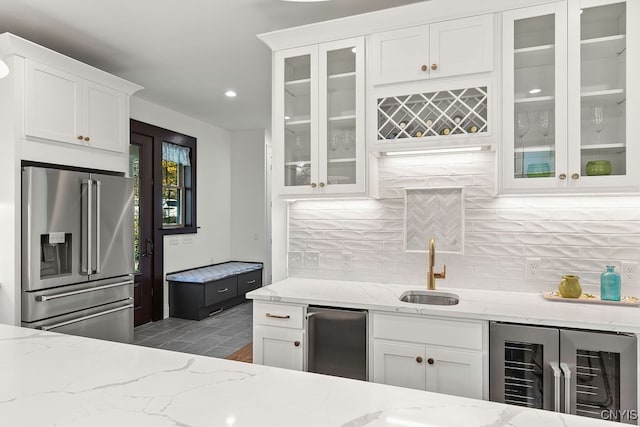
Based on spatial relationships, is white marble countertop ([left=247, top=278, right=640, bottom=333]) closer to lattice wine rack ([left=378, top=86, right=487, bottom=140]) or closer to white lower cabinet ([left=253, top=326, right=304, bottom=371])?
white lower cabinet ([left=253, top=326, right=304, bottom=371])

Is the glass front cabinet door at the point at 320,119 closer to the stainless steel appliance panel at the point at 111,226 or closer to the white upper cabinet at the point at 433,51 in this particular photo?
the white upper cabinet at the point at 433,51

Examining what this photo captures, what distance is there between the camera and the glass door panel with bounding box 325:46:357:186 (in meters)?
2.57

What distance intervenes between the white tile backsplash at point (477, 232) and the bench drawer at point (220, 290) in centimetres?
241

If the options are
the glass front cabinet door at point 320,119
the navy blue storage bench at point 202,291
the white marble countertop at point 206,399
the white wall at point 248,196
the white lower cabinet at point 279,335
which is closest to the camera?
the white marble countertop at point 206,399

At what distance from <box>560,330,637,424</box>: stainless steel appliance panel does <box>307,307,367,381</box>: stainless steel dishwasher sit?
96 centimetres

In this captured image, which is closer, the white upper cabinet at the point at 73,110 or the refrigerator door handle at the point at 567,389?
the refrigerator door handle at the point at 567,389

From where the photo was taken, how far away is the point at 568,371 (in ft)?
5.94

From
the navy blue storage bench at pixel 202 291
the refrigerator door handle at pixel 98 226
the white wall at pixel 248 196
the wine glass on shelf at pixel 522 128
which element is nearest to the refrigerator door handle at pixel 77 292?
the refrigerator door handle at pixel 98 226

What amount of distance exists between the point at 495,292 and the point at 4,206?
334 cm

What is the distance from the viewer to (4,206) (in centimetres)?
278

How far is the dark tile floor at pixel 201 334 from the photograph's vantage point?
13.2 feet

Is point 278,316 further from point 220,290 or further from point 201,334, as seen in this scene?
point 220,290

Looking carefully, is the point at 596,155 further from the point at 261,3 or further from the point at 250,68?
the point at 250,68

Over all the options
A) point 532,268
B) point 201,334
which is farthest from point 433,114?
point 201,334
